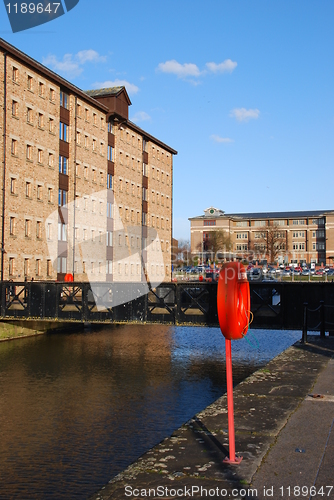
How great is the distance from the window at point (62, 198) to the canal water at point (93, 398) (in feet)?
50.6

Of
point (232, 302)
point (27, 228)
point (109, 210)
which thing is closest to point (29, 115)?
point (27, 228)

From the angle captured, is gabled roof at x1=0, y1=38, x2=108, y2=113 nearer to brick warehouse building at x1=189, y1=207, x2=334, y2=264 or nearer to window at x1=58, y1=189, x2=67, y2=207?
window at x1=58, y1=189, x2=67, y2=207

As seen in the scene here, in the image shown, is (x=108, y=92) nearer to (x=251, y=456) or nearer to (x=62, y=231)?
(x=62, y=231)

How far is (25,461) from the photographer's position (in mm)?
11969

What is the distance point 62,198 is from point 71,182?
1.84 meters

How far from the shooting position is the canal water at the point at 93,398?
11328 mm

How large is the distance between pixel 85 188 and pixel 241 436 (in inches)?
1803

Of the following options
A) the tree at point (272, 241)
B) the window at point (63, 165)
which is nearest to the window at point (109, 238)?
the window at point (63, 165)

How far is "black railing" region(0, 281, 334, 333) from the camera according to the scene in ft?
71.8

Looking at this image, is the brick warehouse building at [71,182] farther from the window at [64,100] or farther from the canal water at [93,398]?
the canal water at [93,398]

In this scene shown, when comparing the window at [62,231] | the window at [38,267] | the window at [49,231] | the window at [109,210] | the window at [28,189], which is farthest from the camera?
the window at [109,210]

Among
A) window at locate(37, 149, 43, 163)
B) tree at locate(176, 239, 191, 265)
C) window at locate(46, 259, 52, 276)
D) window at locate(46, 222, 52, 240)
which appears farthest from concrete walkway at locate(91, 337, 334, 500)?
tree at locate(176, 239, 191, 265)

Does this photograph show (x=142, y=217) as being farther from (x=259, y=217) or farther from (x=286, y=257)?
(x=259, y=217)

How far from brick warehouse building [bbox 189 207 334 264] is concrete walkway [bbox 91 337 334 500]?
13684cm
